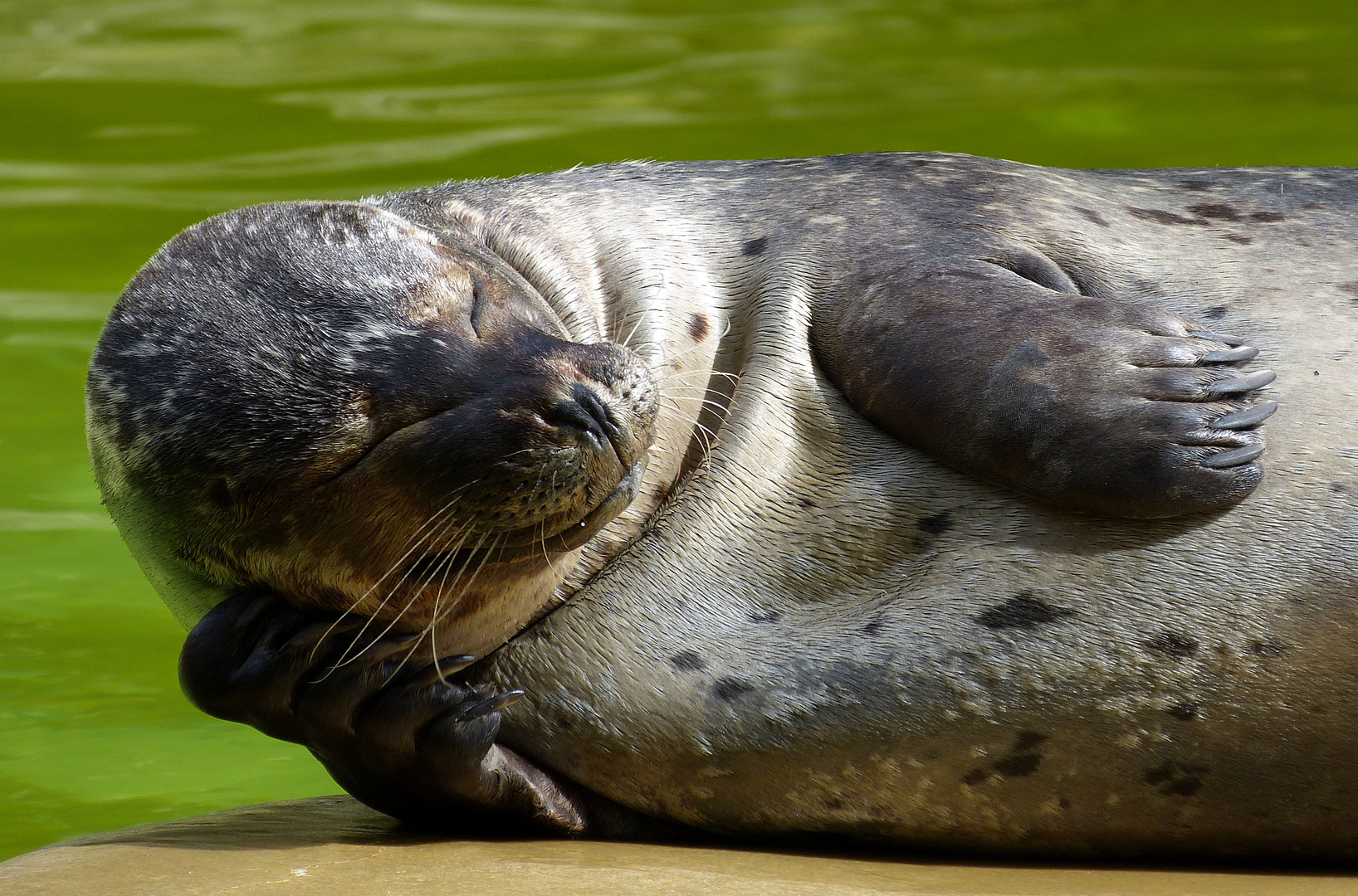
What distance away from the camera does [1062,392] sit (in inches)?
119

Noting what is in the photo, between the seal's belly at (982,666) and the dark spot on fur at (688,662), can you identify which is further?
the dark spot on fur at (688,662)

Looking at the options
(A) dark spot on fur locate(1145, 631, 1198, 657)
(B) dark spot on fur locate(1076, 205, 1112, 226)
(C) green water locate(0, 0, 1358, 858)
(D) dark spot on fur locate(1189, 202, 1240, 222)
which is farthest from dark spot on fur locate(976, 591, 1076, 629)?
(C) green water locate(0, 0, 1358, 858)

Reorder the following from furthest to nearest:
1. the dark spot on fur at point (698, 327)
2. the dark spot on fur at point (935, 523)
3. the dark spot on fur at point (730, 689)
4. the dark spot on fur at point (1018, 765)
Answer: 1. the dark spot on fur at point (698, 327)
2. the dark spot on fur at point (935, 523)
3. the dark spot on fur at point (730, 689)
4. the dark spot on fur at point (1018, 765)

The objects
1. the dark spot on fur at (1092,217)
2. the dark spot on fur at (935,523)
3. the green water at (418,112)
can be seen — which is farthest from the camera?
the green water at (418,112)

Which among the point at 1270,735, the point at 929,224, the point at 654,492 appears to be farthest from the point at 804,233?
the point at 1270,735

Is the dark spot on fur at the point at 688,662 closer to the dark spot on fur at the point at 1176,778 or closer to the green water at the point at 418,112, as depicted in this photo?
the dark spot on fur at the point at 1176,778

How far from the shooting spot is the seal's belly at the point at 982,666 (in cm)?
294

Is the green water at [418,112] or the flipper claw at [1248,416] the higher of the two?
the flipper claw at [1248,416]

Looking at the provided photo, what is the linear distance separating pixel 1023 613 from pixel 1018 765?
268mm

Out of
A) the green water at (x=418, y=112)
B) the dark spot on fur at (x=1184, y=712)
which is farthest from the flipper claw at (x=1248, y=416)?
the green water at (x=418, y=112)

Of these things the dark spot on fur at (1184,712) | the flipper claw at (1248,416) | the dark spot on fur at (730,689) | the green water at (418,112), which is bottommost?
the green water at (418,112)

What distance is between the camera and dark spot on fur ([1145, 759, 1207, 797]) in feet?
9.65

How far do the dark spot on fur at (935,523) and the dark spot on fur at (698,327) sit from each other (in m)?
0.65

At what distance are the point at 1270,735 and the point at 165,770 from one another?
8.60 ft
